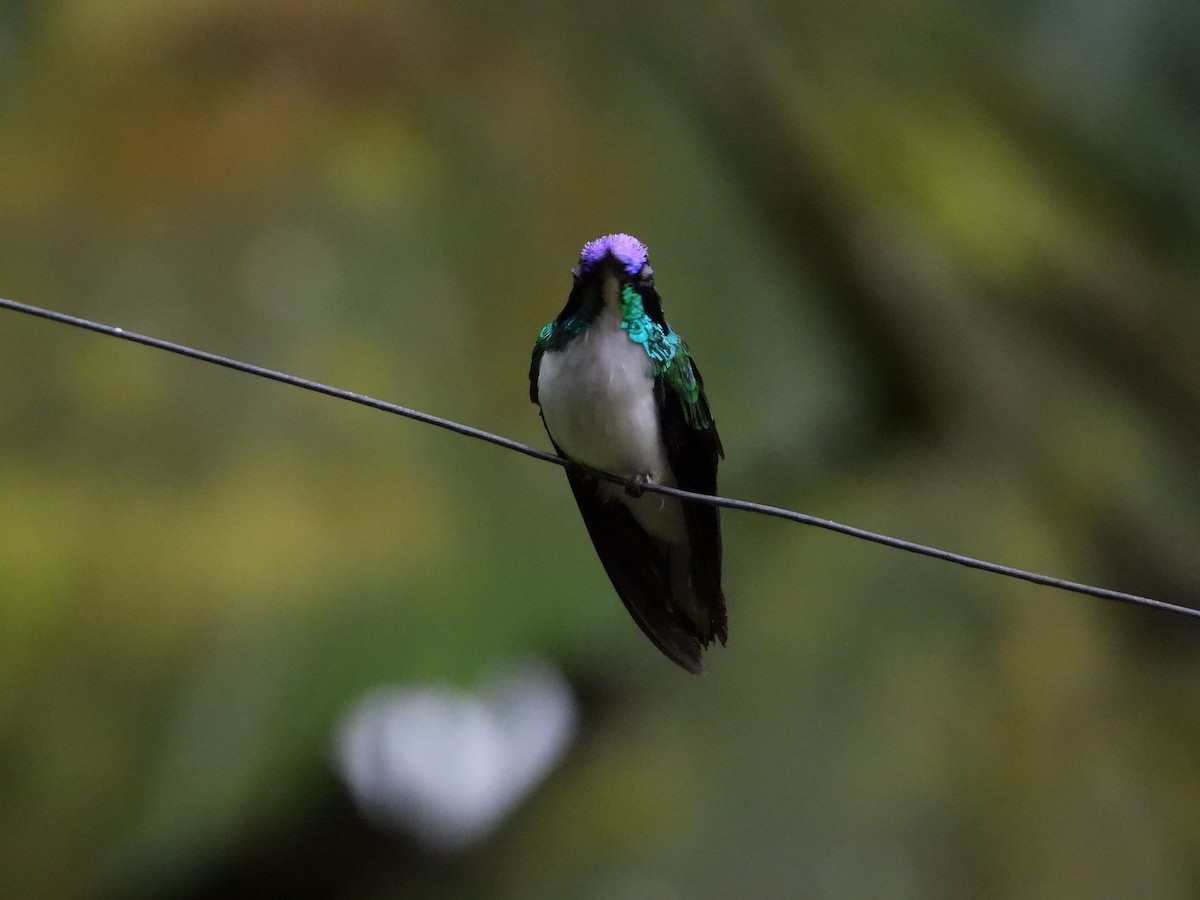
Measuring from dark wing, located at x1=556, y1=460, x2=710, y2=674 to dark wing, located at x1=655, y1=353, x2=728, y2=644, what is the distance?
9 centimetres

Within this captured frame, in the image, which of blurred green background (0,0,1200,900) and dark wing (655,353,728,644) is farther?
blurred green background (0,0,1200,900)

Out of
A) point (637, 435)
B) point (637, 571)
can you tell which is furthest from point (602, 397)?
point (637, 571)

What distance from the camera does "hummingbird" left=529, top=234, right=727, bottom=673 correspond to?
142 inches

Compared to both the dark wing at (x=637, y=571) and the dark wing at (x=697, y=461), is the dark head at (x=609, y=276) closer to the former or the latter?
the dark wing at (x=697, y=461)

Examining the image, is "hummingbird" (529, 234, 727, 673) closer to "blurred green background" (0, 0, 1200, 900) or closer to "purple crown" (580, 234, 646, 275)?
"purple crown" (580, 234, 646, 275)

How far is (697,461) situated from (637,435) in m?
0.28

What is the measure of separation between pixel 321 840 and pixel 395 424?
8.81ft

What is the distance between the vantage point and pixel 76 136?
945 cm

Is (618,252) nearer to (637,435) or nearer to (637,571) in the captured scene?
(637,435)

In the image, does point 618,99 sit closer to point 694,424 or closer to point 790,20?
point 790,20

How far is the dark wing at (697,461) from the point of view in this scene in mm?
3807

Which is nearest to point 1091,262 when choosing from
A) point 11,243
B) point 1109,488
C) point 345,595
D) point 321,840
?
point 1109,488

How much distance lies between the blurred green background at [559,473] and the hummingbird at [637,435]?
398 cm

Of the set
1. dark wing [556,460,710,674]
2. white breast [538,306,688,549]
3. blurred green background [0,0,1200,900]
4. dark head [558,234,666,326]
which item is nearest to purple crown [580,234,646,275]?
dark head [558,234,666,326]
